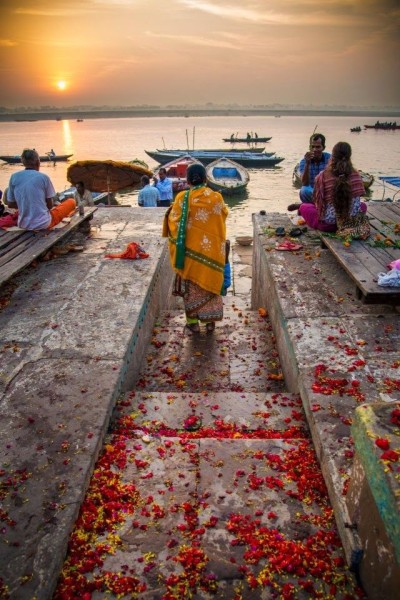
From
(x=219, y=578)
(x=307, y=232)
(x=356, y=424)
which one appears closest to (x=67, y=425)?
(x=219, y=578)

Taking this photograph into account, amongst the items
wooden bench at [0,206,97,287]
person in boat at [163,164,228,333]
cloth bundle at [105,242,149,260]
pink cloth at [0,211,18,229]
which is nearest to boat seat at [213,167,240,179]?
wooden bench at [0,206,97,287]

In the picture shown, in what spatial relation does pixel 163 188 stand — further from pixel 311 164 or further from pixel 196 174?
pixel 196 174

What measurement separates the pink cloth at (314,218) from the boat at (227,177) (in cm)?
2005

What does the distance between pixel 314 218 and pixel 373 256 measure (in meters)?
1.67

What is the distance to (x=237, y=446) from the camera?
2969 millimetres

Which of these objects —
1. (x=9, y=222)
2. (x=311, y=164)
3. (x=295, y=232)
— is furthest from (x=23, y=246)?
(x=311, y=164)

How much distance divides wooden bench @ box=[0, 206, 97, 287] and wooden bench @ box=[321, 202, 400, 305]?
4175 millimetres

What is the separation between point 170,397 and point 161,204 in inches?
485

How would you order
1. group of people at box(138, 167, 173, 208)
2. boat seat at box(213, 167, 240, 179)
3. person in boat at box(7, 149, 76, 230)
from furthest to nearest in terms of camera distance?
boat seat at box(213, 167, 240, 179) → group of people at box(138, 167, 173, 208) → person in boat at box(7, 149, 76, 230)

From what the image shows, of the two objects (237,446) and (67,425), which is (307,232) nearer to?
(237,446)

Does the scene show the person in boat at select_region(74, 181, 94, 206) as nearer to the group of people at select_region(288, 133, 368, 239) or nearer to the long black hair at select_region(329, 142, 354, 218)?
the group of people at select_region(288, 133, 368, 239)

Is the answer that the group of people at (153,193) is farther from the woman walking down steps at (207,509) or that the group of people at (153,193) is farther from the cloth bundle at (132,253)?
the woman walking down steps at (207,509)

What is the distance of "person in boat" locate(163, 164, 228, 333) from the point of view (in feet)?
15.7

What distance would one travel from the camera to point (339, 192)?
5.84m
